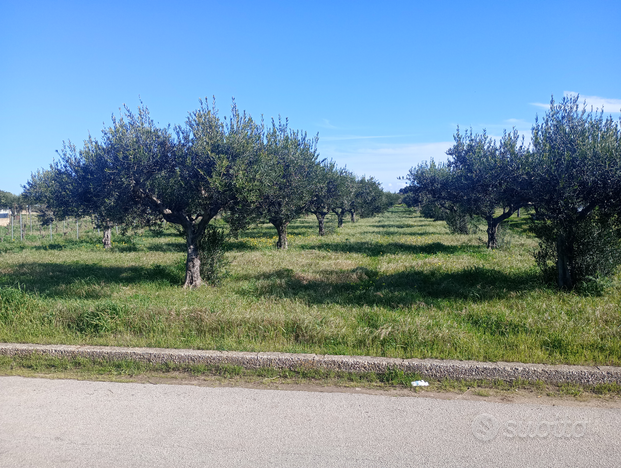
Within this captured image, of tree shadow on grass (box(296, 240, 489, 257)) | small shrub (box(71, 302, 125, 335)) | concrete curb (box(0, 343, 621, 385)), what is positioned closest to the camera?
concrete curb (box(0, 343, 621, 385))

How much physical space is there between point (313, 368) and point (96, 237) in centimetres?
2436

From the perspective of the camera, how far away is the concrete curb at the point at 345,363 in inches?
180

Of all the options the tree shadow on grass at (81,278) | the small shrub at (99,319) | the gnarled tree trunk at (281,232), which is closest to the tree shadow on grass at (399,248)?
the gnarled tree trunk at (281,232)

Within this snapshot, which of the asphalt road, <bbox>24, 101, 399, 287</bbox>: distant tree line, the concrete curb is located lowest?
the asphalt road

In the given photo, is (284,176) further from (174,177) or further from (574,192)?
(574,192)

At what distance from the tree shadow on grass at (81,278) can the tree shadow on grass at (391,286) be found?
2161mm

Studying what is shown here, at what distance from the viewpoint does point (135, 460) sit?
319cm

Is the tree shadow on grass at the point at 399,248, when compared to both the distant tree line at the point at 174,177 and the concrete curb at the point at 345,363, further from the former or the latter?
the concrete curb at the point at 345,363

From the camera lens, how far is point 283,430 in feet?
11.8

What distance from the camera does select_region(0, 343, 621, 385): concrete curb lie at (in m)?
4.58

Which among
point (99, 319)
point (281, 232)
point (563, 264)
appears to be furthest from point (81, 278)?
point (563, 264)

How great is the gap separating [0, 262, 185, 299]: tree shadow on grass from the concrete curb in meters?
3.52

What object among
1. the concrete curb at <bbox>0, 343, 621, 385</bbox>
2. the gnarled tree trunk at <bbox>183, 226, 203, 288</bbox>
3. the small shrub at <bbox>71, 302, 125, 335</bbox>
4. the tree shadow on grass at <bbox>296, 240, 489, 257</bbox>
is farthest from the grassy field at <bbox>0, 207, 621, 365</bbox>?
the tree shadow on grass at <bbox>296, 240, 489, 257</bbox>

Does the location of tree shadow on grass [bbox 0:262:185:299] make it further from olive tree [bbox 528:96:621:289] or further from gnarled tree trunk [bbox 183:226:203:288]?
olive tree [bbox 528:96:621:289]
